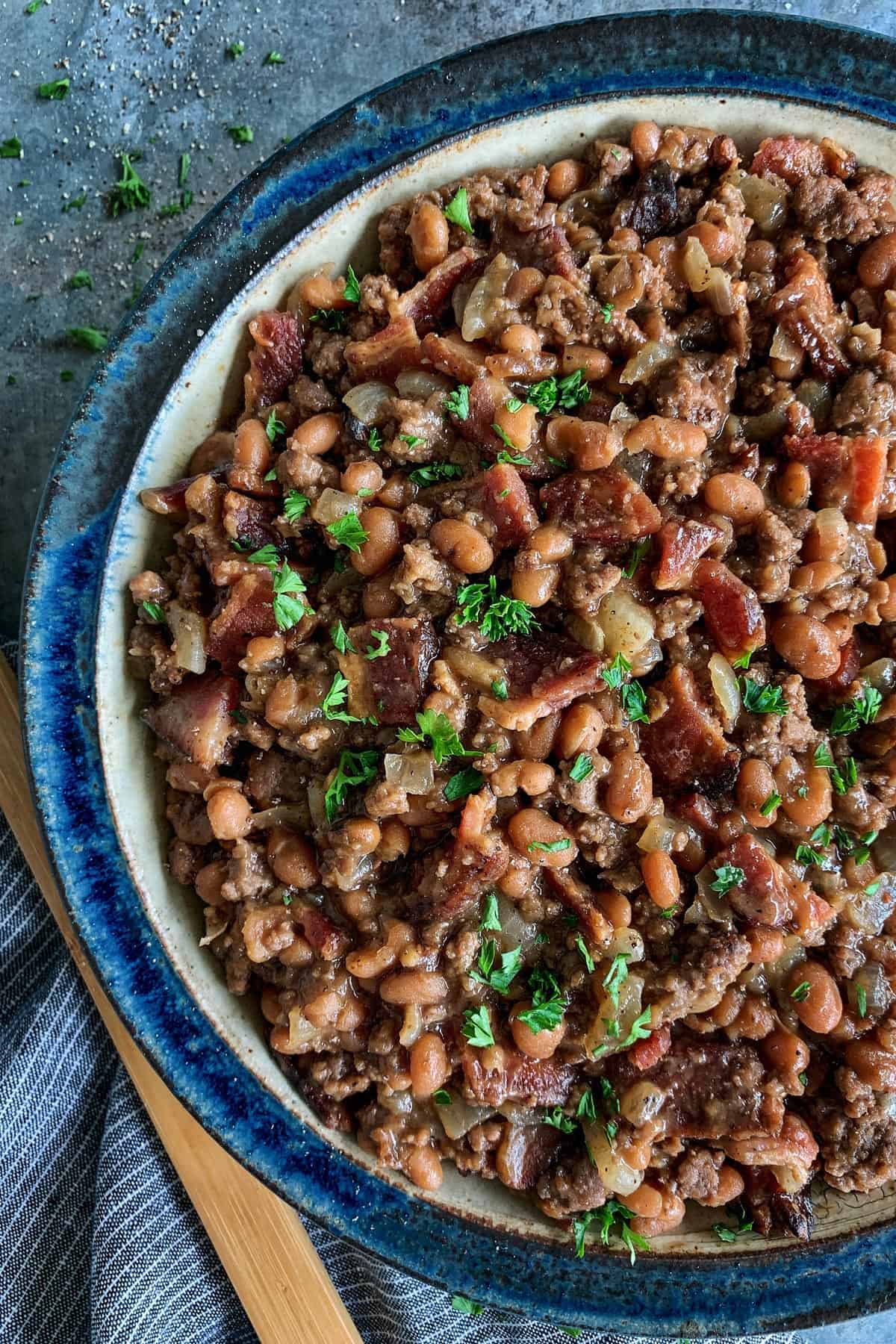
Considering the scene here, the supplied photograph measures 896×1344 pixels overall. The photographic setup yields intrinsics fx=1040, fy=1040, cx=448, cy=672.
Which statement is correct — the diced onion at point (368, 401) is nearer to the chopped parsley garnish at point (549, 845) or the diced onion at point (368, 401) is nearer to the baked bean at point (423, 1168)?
the chopped parsley garnish at point (549, 845)

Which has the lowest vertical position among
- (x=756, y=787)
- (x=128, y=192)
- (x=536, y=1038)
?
(x=536, y=1038)

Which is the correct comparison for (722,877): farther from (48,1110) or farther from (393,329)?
(48,1110)

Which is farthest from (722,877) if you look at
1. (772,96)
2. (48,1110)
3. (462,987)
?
(48,1110)

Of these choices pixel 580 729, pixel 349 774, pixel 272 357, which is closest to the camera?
pixel 580 729

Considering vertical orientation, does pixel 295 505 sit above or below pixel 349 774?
above

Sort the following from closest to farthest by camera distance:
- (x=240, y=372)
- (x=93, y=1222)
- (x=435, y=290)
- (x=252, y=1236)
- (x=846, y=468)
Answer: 1. (x=846, y=468)
2. (x=435, y=290)
3. (x=240, y=372)
4. (x=252, y=1236)
5. (x=93, y=1222)

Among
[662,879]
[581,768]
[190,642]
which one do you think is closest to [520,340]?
[581,768]

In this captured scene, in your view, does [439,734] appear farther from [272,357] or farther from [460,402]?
[272,357]

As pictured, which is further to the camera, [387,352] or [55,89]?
[55,89]
